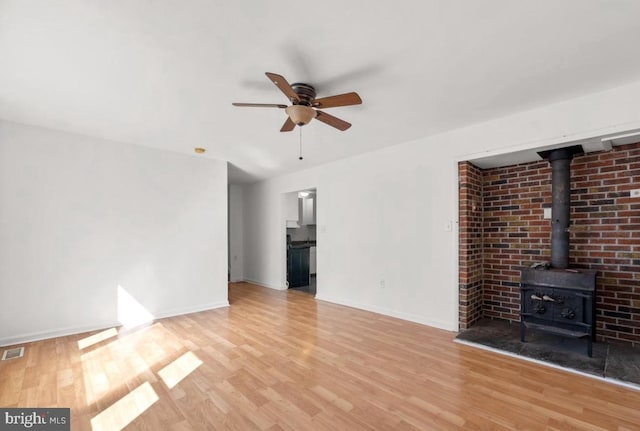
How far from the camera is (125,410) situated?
1.99m

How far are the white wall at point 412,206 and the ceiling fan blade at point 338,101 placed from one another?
1.33 meters

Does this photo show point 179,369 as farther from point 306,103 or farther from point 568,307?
point 568,307

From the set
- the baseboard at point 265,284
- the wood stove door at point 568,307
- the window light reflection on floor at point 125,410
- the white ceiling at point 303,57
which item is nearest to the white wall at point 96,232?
the white ceiling at point 303,57

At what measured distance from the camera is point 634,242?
2891mm

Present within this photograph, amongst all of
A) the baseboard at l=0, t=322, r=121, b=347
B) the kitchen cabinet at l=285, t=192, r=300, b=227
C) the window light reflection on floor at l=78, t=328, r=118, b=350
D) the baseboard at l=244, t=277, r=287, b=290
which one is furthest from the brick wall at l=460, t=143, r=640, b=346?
the baseboard at l=0, t=322, r=121, b=347

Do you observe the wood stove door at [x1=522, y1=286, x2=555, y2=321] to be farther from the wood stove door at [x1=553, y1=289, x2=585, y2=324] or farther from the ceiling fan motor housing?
the ceiling fan motor housing

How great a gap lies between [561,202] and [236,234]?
6047 millimetres

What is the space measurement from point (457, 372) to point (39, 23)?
378cm

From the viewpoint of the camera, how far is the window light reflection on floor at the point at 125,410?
1.83m

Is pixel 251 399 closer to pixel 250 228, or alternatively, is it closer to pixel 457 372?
pixel 457 372

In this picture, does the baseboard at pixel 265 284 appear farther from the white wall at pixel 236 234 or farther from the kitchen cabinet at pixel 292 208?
the kitchen cabinet at pixel 292 208

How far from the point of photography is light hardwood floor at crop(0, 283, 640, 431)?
73.9 inches

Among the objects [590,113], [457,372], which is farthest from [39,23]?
[590,113]

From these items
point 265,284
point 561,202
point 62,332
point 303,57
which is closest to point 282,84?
point 303,57
